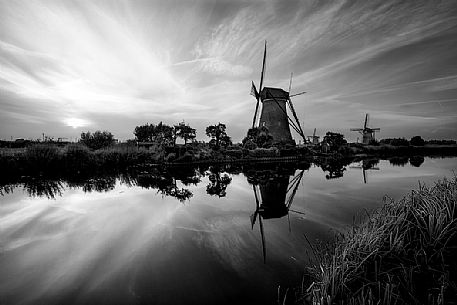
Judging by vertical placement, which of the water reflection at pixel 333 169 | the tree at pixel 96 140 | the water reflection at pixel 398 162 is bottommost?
the water reflection at pixel 333 169

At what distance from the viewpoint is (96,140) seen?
3459 cm

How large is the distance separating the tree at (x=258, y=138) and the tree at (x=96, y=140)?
23.2m

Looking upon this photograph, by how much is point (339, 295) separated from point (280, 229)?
3.76 meters

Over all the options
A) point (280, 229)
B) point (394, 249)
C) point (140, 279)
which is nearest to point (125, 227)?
point (140, 279)

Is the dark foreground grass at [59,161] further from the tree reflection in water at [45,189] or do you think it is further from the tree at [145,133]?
the tree at [145,133]

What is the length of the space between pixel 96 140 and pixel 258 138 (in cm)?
2697

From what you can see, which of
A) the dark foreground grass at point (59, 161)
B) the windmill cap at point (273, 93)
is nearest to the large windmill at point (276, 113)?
Result: the windmill cap at point (273, 93)

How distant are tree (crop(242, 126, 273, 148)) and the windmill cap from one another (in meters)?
7.96

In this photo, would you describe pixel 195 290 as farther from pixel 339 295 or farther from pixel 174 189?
pixel 174 189

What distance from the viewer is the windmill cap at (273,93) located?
41.5m

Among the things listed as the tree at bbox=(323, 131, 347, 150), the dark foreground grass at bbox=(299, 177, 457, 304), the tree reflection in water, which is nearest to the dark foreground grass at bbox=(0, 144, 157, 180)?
the tree reflection in water

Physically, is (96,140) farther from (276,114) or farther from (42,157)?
(276,114)

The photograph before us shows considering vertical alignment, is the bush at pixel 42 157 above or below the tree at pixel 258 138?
below

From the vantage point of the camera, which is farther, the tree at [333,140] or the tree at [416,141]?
the tree at [416,141]
